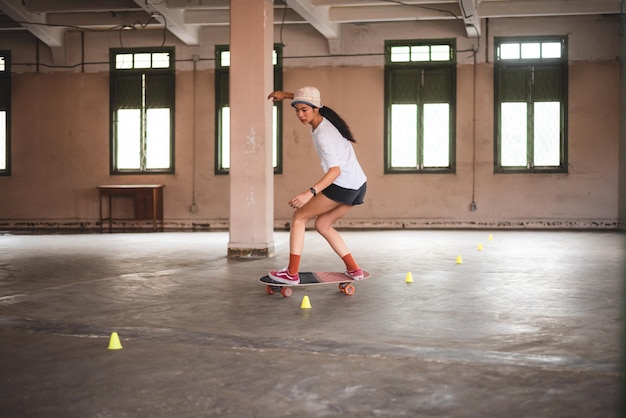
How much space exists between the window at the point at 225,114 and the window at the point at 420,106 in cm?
251

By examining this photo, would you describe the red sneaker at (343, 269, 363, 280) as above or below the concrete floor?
above

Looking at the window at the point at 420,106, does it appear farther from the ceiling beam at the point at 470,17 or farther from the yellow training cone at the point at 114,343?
the yellow training cone at the point at 114,343

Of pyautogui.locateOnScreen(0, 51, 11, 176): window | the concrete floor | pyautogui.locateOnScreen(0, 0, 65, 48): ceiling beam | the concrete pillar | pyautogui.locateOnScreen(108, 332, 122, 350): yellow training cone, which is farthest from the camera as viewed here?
pyautogui.locateOnScreen(0, 51, 11, 176): window

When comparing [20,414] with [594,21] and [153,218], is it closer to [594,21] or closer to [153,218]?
[153,218]

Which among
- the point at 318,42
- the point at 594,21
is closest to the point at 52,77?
the point at 318,42

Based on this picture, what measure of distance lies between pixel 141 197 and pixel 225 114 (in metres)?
2.78

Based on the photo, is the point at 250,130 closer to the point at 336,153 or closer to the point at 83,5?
the point at 336,153

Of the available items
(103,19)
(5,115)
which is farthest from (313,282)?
(5,115)

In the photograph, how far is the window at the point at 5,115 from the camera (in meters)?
19.2

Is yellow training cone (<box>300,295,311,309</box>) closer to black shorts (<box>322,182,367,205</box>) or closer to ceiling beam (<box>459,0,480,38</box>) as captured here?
black shorts (<box>322,182,367,205</box>)

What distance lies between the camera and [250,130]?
11281mm

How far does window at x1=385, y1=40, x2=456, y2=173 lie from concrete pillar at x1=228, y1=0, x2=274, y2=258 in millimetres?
7211

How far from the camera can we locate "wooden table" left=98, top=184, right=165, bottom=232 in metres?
18.1

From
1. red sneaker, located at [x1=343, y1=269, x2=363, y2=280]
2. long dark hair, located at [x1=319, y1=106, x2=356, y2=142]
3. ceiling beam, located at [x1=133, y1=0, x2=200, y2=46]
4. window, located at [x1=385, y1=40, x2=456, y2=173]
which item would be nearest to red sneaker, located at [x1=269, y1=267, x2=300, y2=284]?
red sneaker, located at [x1=343, y1=269, x2=363, y2=280]
